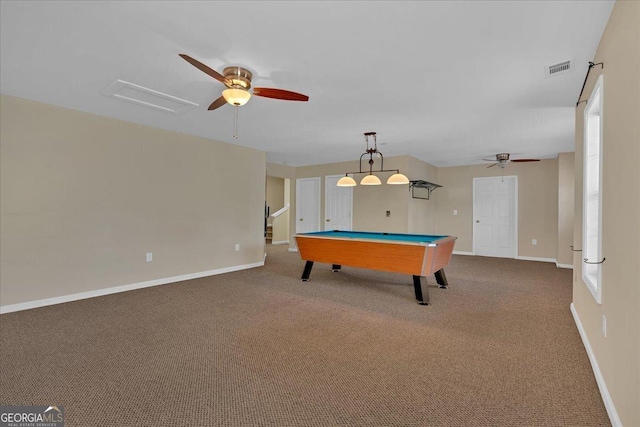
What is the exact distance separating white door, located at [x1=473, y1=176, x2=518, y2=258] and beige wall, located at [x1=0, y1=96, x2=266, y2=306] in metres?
5.80

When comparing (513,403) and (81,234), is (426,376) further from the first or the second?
(81,234)

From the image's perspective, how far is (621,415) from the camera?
153cm

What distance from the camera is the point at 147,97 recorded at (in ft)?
11.3

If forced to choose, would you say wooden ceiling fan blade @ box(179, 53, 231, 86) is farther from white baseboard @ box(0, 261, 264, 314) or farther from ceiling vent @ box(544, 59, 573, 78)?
white baseboard @ box(0, 261, 264, 314)

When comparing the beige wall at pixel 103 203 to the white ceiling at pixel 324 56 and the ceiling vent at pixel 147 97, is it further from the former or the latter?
the ceiling vent at pixel 147 97

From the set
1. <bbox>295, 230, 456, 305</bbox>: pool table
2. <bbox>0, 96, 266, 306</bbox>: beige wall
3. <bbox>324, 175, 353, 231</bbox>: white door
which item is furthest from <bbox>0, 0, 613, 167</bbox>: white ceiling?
<bbox>324, 175, 353, 231</bbox>: white door

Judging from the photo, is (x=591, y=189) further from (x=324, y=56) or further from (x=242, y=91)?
(x=242, y=91)

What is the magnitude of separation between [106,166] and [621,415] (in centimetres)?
531

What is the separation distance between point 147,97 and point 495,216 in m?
7.59

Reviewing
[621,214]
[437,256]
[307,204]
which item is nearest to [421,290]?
[437,256]

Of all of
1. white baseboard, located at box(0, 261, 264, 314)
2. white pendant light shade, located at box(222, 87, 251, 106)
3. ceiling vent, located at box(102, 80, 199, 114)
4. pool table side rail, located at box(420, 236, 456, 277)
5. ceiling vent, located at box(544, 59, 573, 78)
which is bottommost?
white baseboard, located at box(0, 261, 264, 314)

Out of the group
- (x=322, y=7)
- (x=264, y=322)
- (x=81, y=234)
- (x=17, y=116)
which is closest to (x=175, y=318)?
(x=264, y=322)

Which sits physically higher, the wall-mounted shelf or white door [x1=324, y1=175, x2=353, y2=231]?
the wall-mounted shelf

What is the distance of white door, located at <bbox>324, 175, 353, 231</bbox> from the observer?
775cm
